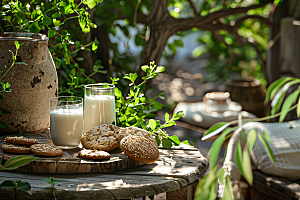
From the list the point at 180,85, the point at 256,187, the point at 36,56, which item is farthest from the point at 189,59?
the point at 36,56

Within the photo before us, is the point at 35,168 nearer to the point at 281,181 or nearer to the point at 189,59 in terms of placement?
the point at 281,181

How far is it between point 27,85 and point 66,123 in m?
0.21

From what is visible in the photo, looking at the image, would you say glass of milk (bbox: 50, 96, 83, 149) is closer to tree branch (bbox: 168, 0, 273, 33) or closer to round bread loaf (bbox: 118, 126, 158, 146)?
round bread loaf (bbox: 118, 126, 158, 146)

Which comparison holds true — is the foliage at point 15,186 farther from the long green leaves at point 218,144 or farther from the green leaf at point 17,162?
the long green leaves at point 218,144

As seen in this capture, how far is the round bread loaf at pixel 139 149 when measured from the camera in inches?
31.0

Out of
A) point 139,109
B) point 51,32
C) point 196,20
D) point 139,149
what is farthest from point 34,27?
point 196,20

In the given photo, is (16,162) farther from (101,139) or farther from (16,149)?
(101,139)

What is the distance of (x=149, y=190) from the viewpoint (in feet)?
2.27

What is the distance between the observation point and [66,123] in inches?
34.6

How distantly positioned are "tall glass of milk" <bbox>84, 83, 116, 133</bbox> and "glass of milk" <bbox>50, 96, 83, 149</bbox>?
72mm

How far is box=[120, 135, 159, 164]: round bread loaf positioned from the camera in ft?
2.58

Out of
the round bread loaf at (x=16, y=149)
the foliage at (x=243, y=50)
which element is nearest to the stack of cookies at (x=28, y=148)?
the round bread loaf at (x=16, y=149)

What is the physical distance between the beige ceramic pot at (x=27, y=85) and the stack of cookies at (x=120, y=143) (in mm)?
230

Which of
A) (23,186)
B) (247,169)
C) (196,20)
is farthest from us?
(196,20)
